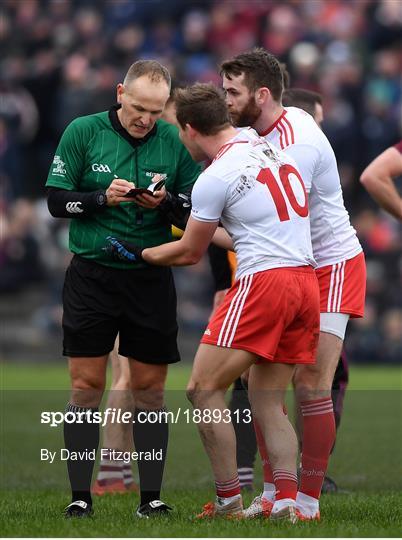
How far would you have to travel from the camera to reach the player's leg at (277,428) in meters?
5.97

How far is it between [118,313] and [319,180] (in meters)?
1.28

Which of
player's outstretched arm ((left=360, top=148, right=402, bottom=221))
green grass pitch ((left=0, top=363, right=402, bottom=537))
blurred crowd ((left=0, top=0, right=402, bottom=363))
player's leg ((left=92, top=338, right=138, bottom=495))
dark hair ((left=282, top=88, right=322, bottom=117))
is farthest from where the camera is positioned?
blurred crowd ((left=0, top=0, right=402, bottom=363))

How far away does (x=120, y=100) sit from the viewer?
6410mm

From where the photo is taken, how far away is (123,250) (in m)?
6.25

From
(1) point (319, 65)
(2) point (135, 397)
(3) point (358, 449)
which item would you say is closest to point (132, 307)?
(2) point (135, 397)

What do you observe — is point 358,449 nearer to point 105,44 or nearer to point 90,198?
point 90,198

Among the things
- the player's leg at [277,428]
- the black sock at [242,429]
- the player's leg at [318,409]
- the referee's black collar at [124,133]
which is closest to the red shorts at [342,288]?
the player's leg at [318,409]

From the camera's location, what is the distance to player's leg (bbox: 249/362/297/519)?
5.97 m

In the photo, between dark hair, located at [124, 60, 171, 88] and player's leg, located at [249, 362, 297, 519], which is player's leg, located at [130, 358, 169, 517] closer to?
player's leg, located at [249, 362, 297, 519]

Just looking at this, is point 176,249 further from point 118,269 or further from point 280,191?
point 280,191

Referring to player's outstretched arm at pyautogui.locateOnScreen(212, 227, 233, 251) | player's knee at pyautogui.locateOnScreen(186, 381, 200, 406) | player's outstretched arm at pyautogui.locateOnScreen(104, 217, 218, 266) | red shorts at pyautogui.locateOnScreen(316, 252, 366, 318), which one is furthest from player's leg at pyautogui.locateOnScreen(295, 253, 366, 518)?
player's outstretched arm at pyautogui.locateOnScreen(104, 217, 218, 266)

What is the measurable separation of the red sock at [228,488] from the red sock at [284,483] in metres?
0.21

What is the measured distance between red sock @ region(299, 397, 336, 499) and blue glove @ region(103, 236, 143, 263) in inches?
46.0

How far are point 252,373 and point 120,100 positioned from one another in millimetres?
1610
